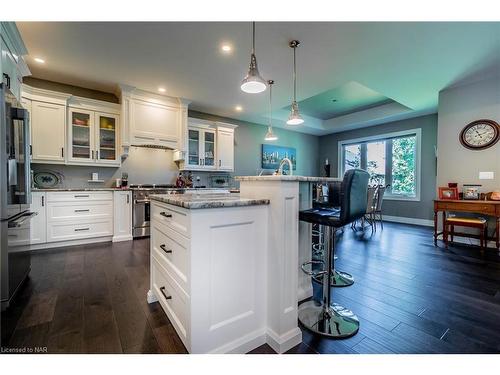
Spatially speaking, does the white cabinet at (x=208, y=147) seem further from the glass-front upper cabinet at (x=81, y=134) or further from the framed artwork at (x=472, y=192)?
the framed artwork at (x=472, y=192)

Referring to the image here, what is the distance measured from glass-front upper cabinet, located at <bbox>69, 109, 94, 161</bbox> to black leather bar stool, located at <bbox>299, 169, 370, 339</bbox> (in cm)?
383

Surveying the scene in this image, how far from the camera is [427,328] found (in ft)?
5.00

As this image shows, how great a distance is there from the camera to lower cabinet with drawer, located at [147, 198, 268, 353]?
1.18m

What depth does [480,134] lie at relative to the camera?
11.6 ft

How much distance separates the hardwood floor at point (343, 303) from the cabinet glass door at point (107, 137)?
1692 mm

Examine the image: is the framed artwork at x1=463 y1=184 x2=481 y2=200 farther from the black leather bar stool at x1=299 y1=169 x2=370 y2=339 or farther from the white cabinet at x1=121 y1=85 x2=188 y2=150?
the white cabinet at x1=121 y1=85 x2=188 y2=150

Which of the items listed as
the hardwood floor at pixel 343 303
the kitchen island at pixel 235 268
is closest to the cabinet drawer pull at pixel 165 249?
the kitchen island at pixel 235 268

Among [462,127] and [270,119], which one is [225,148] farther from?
[462,127]

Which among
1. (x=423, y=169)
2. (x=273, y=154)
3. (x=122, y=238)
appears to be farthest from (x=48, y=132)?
(x=423, y=169)

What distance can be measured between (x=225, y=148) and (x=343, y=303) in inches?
158

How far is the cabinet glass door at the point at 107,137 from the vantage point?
3.88 meters

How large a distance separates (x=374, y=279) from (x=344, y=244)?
133 centimetres
